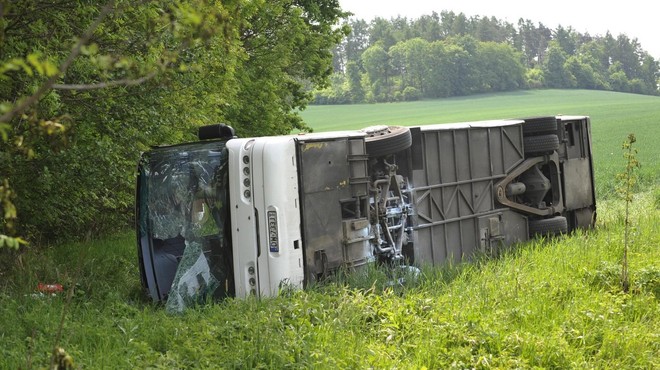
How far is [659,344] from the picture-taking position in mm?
7277

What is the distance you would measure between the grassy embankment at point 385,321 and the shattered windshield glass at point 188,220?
428 millimetres

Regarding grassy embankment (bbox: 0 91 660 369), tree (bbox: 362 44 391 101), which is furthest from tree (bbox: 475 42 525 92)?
grassy embankment (bbox: 0 91 660 369)

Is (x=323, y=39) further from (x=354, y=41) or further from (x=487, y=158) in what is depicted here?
(x=354, y=41)

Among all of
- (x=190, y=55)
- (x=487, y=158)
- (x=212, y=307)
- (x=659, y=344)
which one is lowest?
(x=659, y=344)

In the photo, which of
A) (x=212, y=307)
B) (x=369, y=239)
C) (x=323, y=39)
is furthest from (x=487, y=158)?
(x=323, y=39)

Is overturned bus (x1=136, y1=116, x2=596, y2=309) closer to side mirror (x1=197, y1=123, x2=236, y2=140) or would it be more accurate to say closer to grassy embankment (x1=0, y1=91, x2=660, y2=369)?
side mirror (x1=197, y1=123, x2=236, y2=140)

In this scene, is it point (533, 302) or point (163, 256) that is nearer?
point (533, 302)

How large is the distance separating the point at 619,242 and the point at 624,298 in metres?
2.37

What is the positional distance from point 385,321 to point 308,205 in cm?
151

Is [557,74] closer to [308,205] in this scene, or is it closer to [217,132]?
[217,132]

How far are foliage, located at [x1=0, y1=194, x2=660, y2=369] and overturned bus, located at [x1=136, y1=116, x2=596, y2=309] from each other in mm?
341

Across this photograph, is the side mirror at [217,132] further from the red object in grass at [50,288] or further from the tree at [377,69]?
the tree at [377,69]

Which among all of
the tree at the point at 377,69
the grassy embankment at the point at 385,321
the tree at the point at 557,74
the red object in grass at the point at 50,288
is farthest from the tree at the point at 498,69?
the red object in grass at the point at 50,288

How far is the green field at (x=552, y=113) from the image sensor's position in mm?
33500
